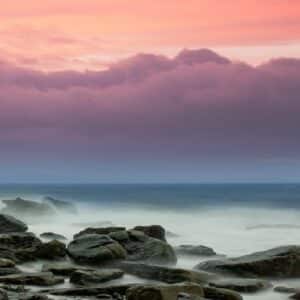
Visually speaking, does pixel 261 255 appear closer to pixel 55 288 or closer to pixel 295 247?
pixel 295 247

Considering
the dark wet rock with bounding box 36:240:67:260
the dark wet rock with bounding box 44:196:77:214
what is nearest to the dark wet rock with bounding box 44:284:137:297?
the dark wet rock with bounding box 36:240:67:260

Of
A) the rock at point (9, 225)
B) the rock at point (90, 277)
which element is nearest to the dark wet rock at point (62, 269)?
the rock at point (90, 277)

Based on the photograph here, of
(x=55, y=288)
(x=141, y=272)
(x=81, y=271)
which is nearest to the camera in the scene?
(x=55, y=288)

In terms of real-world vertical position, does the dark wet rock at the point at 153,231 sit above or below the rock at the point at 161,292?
above

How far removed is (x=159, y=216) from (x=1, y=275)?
4447 centimetres

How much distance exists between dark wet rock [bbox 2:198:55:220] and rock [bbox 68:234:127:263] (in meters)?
30.7

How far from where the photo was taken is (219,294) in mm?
18359

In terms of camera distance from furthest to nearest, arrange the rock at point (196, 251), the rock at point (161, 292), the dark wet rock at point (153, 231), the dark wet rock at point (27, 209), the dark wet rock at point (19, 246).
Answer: the dark wet rock at point (27, 209) → the dark wet rock at point (153, 231) → the rock at point (196, 251) → the dark wet rock at point (19, 246) → the rock at point (161, 292)

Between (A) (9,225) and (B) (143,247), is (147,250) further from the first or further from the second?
(A) (9,225)

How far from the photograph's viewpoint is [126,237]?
90.2 ft

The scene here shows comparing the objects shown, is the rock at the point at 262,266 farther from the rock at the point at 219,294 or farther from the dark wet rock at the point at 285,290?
the rock at the point at 219,294

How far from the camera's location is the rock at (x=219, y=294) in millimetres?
18312

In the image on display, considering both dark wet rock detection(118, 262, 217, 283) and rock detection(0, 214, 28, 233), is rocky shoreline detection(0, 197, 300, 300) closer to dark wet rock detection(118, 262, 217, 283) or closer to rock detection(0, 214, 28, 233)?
dark wet rock detection(118, 262, 217, 283)

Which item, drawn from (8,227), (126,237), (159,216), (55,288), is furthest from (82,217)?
(55,288)
